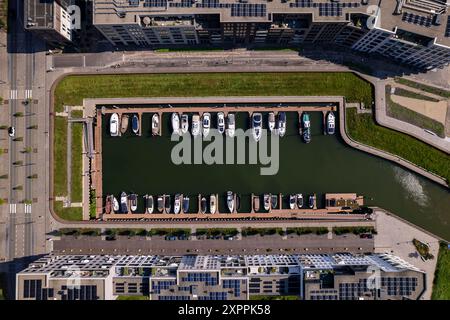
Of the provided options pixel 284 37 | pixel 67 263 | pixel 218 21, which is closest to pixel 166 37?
pixel 218 21

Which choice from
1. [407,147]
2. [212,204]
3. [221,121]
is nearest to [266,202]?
[212,204]

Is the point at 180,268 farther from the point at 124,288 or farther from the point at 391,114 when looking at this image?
the point at 391,114

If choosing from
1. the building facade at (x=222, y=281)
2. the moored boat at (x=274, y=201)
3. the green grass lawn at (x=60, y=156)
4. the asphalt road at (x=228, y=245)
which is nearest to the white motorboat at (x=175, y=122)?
the asphalt road at (x=228, y=245)

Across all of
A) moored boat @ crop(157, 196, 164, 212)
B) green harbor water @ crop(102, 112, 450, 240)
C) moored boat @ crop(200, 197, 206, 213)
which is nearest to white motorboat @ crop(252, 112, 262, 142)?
green harbor water @ crop(102, 112, 450, 240)

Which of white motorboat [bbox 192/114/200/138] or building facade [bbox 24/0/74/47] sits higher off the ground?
building facade [bbox 24/0/74/47]

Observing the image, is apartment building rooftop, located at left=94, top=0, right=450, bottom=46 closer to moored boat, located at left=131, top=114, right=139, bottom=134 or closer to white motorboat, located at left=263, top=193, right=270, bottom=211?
moored boat, located at left=131, top=114, right=139, bottom=134

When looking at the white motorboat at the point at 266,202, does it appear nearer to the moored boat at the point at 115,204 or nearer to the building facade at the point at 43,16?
the moored boat at the point at 115,204

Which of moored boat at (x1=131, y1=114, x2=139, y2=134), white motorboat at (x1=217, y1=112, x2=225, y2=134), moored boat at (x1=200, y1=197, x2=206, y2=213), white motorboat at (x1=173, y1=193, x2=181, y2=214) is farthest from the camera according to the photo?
moored boat at (x1=200, y1=197, x2=206, y2=213)
